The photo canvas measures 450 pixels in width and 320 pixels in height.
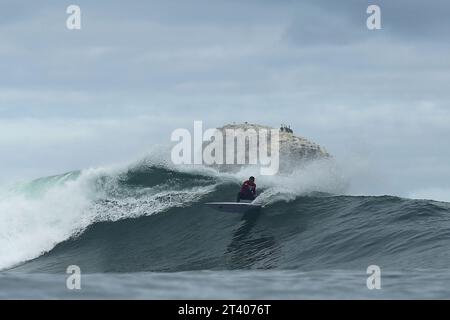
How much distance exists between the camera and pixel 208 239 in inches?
1153

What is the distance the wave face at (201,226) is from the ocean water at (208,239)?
7cm

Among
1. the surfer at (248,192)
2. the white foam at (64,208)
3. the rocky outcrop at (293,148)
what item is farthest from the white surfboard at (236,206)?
the rocky outcrop at (293,148)

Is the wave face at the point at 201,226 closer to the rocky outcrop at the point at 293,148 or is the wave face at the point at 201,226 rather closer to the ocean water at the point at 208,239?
the ocean water at the point at 208,239

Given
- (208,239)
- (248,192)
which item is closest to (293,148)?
(248,192)

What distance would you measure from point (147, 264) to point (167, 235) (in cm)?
333

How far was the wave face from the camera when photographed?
81.0 feet

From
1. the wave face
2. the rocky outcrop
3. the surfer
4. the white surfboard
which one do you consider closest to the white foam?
the wave face

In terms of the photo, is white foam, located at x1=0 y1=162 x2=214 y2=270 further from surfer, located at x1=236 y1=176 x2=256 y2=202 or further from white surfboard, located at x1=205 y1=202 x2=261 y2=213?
surfer, located at x1=236 y1=176 x2=256 y2=202

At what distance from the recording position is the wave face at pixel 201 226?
972 inches

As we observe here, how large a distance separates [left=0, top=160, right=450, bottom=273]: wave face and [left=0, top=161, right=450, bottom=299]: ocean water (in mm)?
66

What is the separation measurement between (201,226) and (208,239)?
6.28 ft

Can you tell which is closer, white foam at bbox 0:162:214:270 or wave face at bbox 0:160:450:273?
wave face at bbox 0:160:450:273
